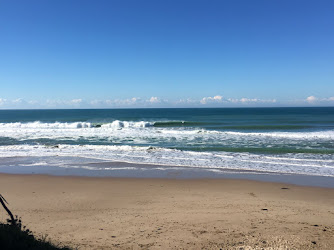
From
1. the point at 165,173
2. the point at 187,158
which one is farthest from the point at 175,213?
the point at 187,158

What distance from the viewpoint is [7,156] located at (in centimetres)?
1595

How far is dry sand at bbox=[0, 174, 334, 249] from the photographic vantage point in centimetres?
528

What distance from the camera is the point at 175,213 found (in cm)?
677

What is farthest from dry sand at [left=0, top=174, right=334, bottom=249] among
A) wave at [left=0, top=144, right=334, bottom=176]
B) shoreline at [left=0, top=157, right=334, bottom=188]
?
wave at [left=0, top=144, right=334, bottom=176]

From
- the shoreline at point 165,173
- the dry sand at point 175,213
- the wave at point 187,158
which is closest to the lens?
the dry sand at point 175,213

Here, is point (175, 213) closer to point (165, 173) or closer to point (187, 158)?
point (165, 173)

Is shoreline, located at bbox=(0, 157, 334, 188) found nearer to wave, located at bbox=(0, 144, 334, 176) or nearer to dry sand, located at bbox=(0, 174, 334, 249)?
wave, located at bbox=(0, 144, 334, 176)

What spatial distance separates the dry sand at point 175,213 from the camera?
5.28 m

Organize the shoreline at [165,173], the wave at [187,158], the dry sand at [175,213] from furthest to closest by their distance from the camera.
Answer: the wave at [187,158] → the shoreline at [165,173] → the dry sand at [175,213]

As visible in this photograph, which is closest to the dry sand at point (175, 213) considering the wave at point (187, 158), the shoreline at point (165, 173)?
the shoreline at point (165, 173)

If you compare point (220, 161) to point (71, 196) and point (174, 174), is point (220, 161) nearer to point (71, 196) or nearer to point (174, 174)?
point (174, 174)

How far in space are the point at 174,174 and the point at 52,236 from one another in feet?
22.4

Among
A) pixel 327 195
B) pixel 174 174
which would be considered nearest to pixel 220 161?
pixel 174 174

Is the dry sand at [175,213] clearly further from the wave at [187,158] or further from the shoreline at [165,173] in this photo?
the wave at [187,158]
